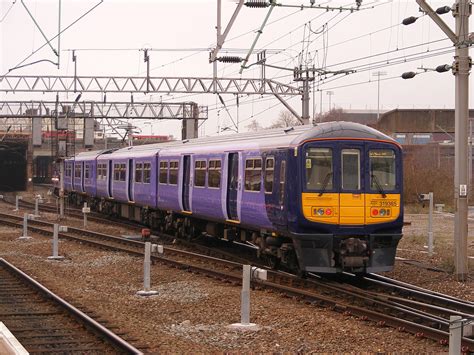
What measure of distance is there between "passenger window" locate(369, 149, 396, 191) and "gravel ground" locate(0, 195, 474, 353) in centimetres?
212

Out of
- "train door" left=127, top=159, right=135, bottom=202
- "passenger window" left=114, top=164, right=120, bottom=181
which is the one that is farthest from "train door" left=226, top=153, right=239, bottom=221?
Answer: "passenger window" left=114, top=164, right=120, bottom=181

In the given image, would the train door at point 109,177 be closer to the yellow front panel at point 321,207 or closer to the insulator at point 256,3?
the insulator at point 256,3

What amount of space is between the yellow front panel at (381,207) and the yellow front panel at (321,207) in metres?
0.64

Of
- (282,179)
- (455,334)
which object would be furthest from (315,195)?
(455,334)

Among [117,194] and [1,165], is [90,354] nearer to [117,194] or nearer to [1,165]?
[117,194]

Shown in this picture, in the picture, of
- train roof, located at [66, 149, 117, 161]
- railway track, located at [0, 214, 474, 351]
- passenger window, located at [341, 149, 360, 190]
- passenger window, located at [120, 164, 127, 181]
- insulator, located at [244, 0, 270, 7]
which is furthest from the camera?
train roof, located at [66, 149, 117, 161]

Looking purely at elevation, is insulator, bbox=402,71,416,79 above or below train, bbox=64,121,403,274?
above

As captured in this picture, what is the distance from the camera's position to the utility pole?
14156mm

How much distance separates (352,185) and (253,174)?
2.55 meters

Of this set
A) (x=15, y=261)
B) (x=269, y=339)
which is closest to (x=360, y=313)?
(x=269, y=339)

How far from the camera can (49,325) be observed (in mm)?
9492

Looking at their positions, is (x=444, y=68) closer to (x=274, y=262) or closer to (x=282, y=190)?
(x=282, y=190)

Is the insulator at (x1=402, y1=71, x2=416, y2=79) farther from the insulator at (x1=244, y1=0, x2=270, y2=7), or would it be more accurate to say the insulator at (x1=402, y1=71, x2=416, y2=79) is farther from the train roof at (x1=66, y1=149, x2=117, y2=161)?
the train roof at (x1=66, y1=149, x2=117, y2=161)

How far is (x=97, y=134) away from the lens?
104 metres
